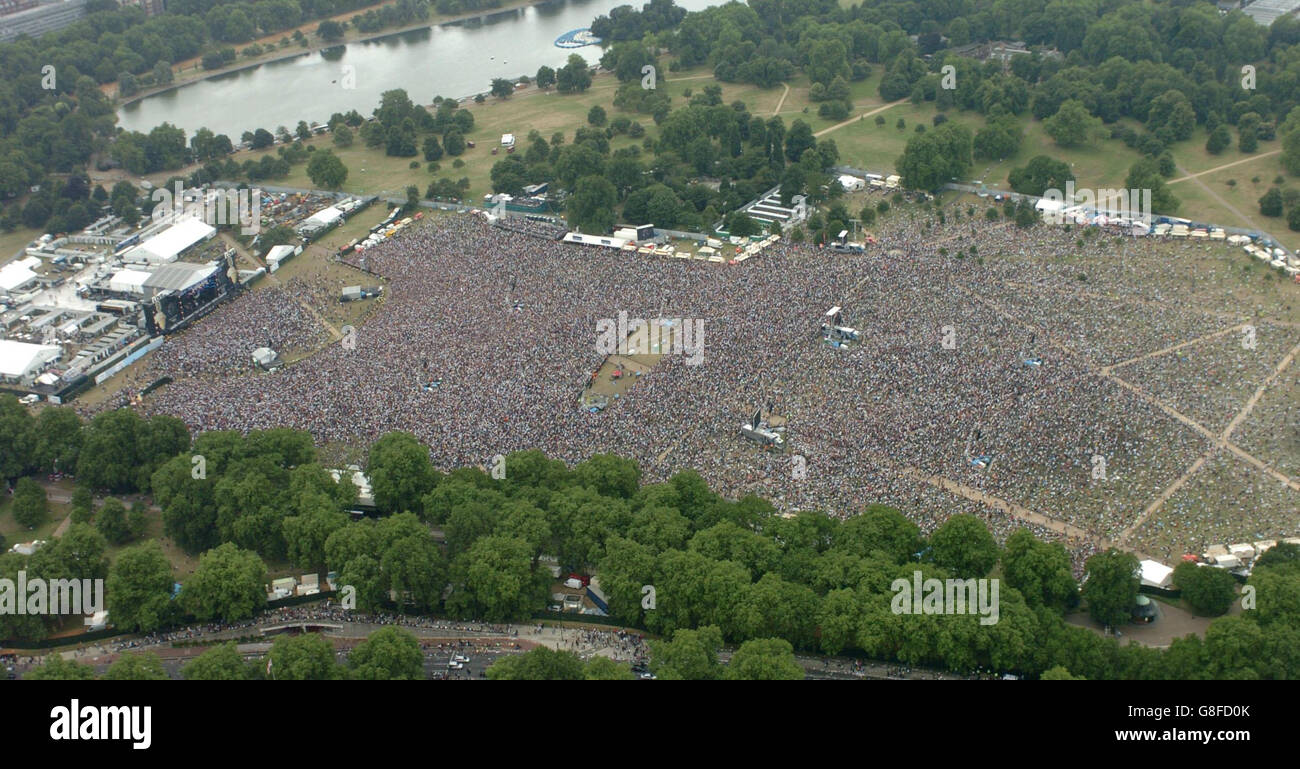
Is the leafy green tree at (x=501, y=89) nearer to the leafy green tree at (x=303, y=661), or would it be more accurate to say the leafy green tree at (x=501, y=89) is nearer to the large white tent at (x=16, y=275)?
the large white tent at (x=16, y=275)

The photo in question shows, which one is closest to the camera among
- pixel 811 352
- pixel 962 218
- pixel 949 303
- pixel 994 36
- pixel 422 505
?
pixel 422 505

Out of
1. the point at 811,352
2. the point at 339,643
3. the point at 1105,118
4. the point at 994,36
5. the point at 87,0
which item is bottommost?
the point at 339,643

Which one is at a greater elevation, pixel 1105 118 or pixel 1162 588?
pixel 1105 118

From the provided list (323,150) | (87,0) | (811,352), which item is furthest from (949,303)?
(87,0)

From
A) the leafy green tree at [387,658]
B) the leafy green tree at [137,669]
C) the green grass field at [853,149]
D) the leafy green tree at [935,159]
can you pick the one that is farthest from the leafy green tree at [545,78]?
the leafy green tree at [137,669]

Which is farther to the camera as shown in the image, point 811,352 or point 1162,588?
point 811,352

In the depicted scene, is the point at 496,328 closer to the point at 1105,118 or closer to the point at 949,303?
the point at 949,303

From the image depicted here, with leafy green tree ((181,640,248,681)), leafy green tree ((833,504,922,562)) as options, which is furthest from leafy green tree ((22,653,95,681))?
leafy green tree ((833,504,922,562))

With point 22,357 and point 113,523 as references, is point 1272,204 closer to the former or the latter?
point 113,523
